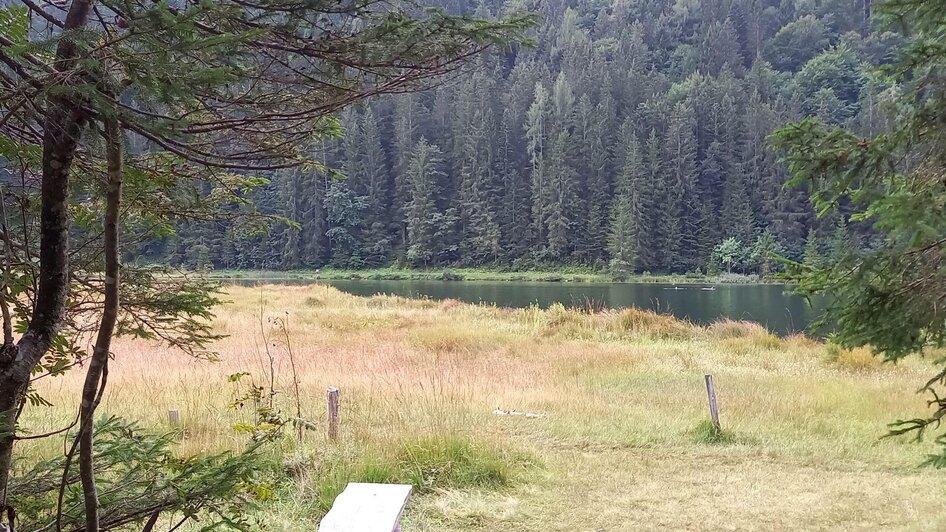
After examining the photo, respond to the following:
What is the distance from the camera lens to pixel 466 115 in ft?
220

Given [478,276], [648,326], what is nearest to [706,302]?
[648,326]

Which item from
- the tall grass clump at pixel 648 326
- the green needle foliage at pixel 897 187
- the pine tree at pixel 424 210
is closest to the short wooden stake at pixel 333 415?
the green needle foliage at pixel 897 187

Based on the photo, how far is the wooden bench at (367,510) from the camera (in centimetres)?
214

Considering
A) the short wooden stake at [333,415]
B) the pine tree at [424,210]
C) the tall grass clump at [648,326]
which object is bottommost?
the tall grass clump at [648,326]

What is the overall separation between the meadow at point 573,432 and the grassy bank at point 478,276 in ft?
130

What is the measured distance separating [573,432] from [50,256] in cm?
562

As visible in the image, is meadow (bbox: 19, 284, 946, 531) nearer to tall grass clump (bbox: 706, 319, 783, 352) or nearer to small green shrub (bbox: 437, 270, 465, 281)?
tall grass clump (bbox: 706, 319, 783, 352)

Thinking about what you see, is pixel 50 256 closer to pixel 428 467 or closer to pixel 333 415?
pixel 428 467

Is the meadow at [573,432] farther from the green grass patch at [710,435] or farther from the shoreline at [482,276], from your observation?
Result: the shoreline at [482,276]

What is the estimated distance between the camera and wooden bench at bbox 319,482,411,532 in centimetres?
214

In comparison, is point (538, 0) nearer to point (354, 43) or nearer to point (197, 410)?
point (354, 43)

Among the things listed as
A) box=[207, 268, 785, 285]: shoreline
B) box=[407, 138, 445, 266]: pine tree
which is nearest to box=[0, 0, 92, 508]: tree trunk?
box=[207, 268, 785, 285]: shoreline

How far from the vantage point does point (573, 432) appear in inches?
260

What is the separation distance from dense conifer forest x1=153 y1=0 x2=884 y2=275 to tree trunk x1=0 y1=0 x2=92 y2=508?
5066cm
